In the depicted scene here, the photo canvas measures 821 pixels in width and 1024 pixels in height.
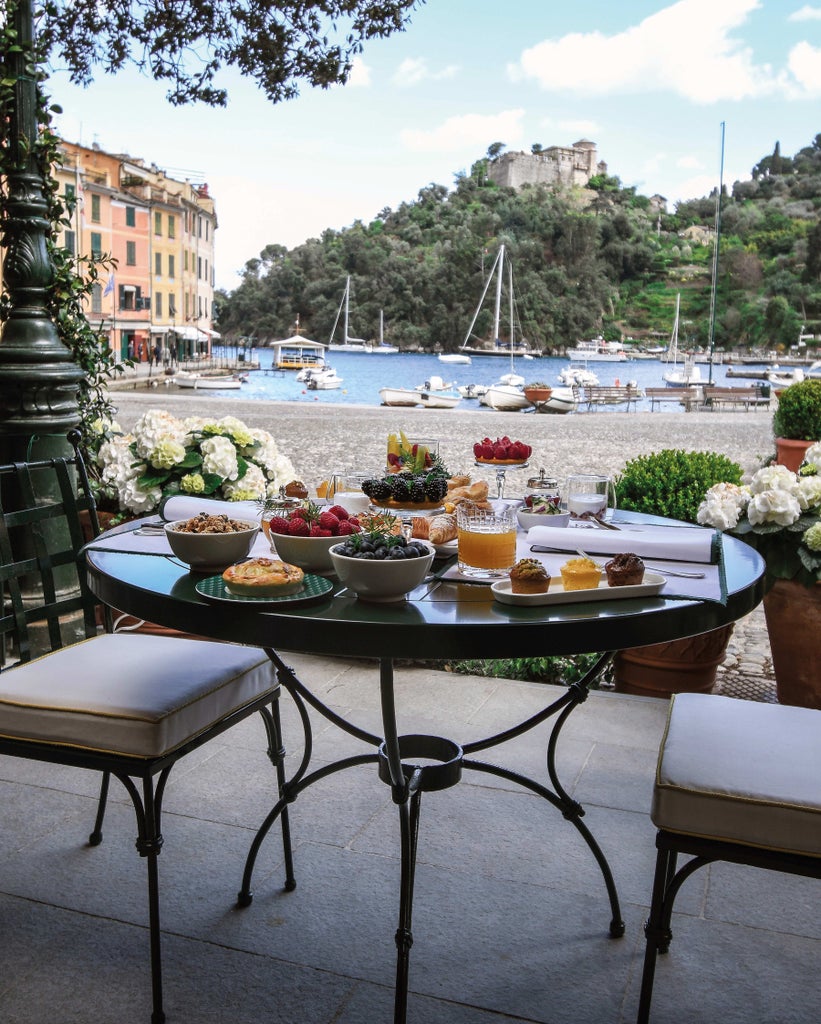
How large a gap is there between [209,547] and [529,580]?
0.49 m

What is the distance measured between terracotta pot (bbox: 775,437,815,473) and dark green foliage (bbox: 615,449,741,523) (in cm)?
161

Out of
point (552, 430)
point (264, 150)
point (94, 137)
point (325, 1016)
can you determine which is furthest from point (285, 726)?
point (264, 150)

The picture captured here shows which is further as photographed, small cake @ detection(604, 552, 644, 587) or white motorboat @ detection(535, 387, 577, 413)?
white motorboat @ detection(535, 387, 577, 413)

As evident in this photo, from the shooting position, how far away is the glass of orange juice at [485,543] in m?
1.40

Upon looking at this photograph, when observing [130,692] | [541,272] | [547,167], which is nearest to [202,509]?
[130,692]

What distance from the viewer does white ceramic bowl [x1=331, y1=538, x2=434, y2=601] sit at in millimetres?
1216

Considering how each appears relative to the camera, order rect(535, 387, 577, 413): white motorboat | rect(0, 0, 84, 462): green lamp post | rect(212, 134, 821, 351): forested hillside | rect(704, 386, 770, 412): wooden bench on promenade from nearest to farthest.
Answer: rect(0, 0, 84, 462): green lamp post → rect(704, 386, 770, 412): wooden bench on promenade → rect(535, 387, 577, 413): white motorboat → rect(212, 134, 821, 351): forested hillside

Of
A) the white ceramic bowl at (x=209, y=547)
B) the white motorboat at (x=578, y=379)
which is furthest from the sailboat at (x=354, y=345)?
the white ceramic bowl at (x=209, y=547)

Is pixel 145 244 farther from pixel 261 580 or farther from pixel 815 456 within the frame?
pixel 261 580

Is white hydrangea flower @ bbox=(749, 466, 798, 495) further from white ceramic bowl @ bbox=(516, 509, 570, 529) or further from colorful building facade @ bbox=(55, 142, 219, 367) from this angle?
colorful building facade @ bbox=(55, 142, 219, 367)

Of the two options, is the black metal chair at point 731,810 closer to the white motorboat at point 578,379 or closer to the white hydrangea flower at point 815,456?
the white hydrangea flower at point 815,456

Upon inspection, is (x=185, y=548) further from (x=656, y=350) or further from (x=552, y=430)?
(x=656, y=350)

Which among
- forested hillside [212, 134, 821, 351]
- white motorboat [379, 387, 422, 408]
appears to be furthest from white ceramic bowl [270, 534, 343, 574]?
forested hillside [212, 134, 821, 351]

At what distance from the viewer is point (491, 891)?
1.80 metres
